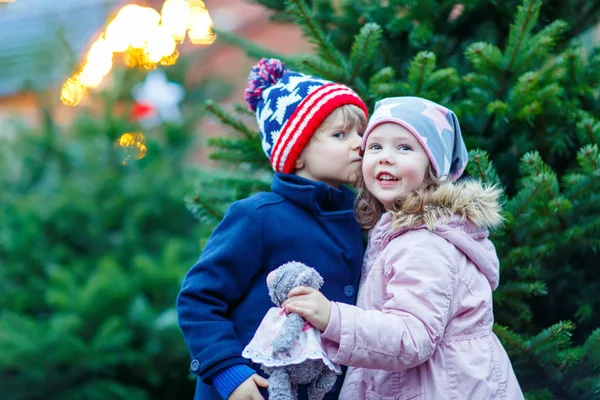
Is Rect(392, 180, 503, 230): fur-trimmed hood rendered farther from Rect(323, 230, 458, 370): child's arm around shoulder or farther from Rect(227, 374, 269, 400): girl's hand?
Rect(227, 374, 269, 400): girl's hand

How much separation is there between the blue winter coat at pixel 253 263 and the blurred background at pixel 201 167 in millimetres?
509

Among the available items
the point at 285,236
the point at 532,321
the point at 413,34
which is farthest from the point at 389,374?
the point at 413,34

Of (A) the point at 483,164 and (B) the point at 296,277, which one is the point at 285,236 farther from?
(A) the point at 483,164

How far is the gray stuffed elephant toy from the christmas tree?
71 centimetres

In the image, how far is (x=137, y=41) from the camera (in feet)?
21.8

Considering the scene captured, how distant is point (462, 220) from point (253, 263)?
664mm

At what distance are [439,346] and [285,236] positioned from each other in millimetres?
589

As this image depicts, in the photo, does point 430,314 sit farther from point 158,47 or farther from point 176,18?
point 176,18

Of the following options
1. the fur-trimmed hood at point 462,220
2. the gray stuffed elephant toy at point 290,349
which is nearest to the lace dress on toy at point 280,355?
the gray stuffed elephant toy at point 290,349

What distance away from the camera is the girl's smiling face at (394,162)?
7.20ft

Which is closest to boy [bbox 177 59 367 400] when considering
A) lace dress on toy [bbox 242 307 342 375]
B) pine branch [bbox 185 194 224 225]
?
lace dress on toy [bbox 242 307 342 375]

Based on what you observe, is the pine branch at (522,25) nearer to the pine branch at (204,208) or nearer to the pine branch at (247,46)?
the pine branch at (247,46)

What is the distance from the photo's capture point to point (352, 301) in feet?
7.66

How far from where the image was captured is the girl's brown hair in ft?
7.11
